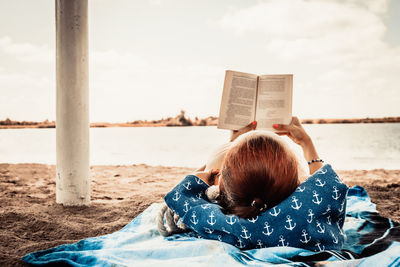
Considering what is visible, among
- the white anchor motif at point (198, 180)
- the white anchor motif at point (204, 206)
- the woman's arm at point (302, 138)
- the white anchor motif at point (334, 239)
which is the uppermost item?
the woman's arm at point (302, 138)

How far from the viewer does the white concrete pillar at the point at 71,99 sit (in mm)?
2693

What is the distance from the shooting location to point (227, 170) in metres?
1.19

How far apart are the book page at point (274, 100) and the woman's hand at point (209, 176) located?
815mm

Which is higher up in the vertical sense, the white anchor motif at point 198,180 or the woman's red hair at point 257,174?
the woman's red hair at point 257,174

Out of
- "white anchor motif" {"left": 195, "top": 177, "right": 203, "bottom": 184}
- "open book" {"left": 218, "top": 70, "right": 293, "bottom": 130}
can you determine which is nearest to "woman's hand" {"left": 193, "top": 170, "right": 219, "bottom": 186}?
"white anchor motif" {"left": 195, "top": 177, "right": 203, "bottom": 184}

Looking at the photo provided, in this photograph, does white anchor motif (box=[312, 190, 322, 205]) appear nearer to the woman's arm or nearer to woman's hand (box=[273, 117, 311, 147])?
the woman's arm

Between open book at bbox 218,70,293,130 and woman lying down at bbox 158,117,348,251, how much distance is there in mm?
1058

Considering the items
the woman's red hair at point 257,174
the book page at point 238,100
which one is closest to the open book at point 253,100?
the book page at point 238,100

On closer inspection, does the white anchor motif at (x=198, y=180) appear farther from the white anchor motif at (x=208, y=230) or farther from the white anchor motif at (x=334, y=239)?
the white anchor motif at (x=334, y=239)

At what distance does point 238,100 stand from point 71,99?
1482mm

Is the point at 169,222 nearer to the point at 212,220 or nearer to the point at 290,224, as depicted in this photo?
the point at 212,220

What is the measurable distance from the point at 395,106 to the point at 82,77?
33.2 feet

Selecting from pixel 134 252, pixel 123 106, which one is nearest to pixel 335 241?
pixel 134 252

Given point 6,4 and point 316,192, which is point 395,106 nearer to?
point 316,192
